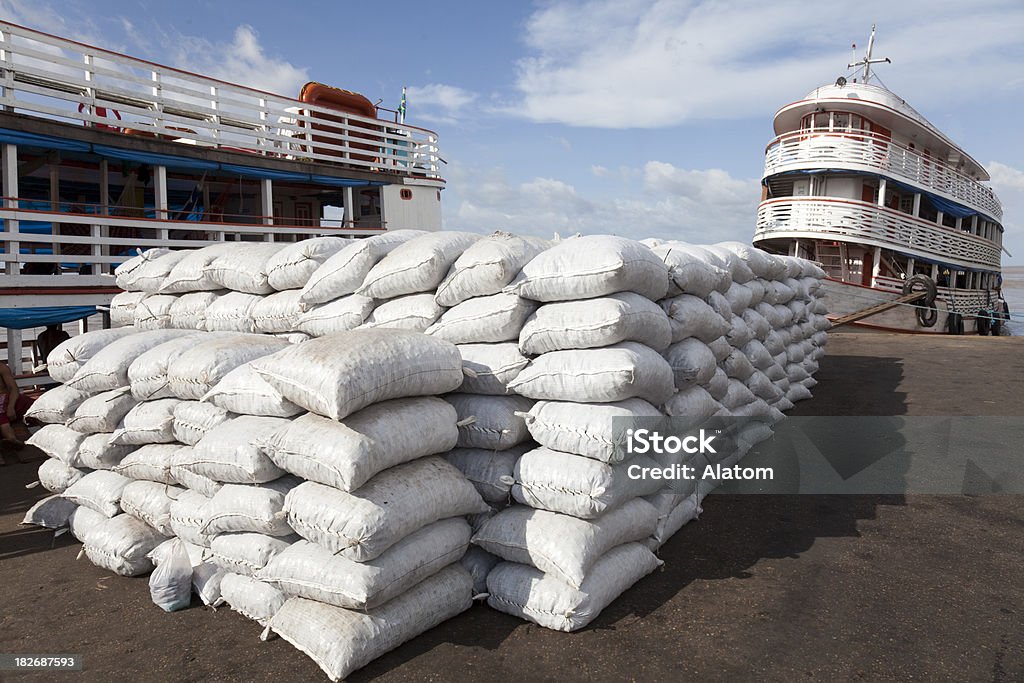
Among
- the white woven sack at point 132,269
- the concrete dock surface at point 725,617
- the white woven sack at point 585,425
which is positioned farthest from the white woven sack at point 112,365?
the white woven sack at point 585,425

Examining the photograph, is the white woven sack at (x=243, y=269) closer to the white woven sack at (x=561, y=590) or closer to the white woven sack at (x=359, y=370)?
the white woven sack at (x=359, y=370)

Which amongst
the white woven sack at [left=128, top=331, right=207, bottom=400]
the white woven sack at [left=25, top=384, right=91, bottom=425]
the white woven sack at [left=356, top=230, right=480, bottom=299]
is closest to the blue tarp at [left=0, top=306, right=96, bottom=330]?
the white woven sack at [left=25, top=384, right=91, bottom=425]

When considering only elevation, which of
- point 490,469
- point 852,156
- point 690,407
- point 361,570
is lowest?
point 361,570

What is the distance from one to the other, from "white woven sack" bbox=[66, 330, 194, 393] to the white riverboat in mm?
14555

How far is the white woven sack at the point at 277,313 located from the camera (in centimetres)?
456

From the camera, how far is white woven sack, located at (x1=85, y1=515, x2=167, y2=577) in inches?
147

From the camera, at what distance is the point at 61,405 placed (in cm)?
444

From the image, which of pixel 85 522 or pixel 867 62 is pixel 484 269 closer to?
pixel 85 522

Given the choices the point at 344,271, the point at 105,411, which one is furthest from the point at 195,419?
the point at 344,271

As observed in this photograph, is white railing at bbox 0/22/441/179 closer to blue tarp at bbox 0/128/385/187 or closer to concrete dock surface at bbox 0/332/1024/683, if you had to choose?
blue tarp at bbox 0/128/385/187

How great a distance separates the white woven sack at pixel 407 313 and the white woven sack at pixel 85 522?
2.07m

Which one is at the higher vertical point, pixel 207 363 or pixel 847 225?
pixel 847 225

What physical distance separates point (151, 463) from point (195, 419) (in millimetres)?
442

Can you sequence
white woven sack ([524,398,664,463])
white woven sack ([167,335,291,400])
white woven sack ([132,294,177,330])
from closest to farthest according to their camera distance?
Result: white woven sack ([524,398,664,463])
white woven sack ([167,335,291,400])
white woven sack ([132,294,177,330])
